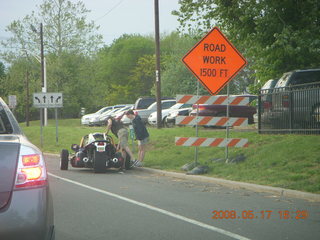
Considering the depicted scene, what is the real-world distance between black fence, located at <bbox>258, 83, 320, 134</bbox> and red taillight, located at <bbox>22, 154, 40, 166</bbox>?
11.7 m

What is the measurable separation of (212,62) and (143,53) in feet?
265

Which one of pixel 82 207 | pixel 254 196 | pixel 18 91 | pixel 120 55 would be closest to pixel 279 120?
pixel 254 196

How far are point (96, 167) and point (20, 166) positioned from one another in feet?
35.6

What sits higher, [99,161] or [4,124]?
[4,124]

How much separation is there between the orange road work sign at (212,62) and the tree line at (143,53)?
4.11 metres

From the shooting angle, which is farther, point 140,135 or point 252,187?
point 140,135

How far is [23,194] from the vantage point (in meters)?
4.00

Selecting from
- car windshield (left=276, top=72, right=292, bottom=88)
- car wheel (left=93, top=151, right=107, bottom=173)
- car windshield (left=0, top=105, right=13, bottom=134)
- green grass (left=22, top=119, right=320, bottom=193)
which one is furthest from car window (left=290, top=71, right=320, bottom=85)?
car windshield (left=0, top=105, right=13, bottom=134)

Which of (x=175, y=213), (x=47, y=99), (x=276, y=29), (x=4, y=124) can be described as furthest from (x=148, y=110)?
(x=4, y=124)

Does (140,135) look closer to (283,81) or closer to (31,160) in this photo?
(283,81)

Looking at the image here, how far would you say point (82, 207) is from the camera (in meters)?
8.55

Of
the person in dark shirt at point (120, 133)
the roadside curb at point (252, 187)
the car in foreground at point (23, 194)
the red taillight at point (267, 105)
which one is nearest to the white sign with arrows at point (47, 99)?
the person in dark shirt at point (120, 133)

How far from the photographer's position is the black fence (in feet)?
50.0
